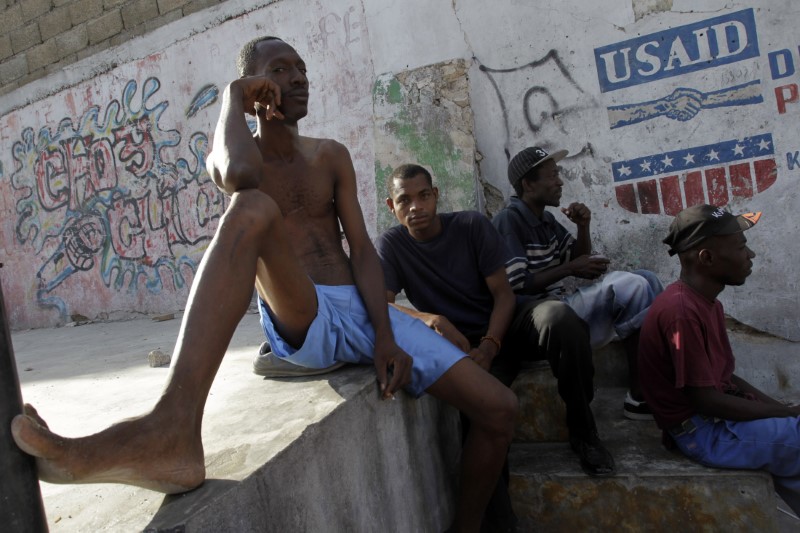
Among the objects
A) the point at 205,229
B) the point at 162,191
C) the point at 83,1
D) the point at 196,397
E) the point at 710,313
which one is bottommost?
the point at 710,313

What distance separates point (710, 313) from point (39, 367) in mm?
3609

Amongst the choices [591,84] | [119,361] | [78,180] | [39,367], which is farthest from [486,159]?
[78,180]

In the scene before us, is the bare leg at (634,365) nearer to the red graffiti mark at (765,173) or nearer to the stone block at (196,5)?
the red graffiti mark at (765,173)

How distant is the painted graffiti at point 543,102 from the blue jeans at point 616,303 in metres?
1.21

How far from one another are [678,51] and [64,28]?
19.0ft

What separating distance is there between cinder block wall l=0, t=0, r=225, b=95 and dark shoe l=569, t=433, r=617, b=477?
15.4 ft

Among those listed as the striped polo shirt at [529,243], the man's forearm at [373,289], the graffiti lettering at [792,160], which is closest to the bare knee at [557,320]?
the striped polo shirt at [529,243]

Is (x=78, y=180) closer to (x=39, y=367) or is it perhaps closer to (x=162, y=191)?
(x=162, y=191)

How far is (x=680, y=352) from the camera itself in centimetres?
225

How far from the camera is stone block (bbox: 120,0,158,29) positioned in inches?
227

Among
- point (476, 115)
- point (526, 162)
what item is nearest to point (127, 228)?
point (476, 115)

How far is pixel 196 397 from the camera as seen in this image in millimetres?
1422

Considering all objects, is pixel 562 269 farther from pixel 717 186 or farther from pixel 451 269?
pixel 717 186

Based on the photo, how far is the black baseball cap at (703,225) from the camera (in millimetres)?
2348
